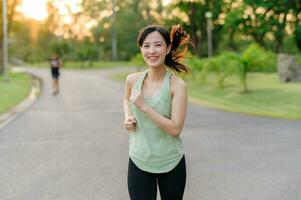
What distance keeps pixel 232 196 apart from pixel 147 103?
298cm

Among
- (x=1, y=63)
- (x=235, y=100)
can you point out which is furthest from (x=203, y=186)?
(x=1, y=63)

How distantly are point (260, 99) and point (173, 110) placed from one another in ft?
51.3

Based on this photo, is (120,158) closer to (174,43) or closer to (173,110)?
(174,43)

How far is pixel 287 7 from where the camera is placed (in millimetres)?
17906

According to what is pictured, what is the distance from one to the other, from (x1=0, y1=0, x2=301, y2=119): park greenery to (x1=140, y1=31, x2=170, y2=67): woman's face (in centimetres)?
82

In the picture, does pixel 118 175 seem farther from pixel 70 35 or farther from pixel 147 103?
pixel 70 35

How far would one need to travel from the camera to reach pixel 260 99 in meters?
18.0

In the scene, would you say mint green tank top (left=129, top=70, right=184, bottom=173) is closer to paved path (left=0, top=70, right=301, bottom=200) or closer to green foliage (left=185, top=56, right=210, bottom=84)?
paved path (left=0, top=70, right=301, bottom=200)

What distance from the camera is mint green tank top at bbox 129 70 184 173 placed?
2.84 meters

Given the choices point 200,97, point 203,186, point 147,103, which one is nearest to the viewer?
point 147,103

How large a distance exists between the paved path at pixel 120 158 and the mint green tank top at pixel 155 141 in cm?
259

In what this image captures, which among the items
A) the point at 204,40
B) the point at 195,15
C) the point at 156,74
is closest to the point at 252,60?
the point at 156,74

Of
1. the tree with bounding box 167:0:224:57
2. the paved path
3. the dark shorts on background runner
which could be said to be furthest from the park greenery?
the dark shorts on background runner

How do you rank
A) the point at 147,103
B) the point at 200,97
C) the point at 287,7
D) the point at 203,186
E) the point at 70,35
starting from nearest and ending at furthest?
the point at 147,103
the point at 203,186
the point at 287,7
the point at 200,97
the point at 70,35
